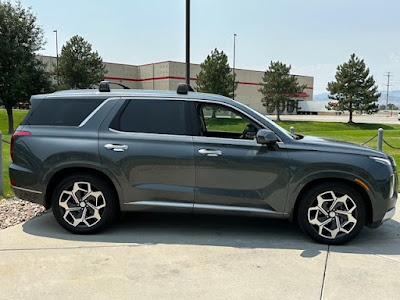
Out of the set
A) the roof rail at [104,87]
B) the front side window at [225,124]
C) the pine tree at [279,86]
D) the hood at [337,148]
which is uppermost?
the pine tree at [279,86]

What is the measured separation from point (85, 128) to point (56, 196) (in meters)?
0.92

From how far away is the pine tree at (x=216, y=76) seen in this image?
3947 cm

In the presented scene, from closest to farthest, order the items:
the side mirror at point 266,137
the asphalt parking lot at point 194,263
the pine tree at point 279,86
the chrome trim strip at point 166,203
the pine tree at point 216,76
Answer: the asphalt parking lot at point 194,263, the side mirror at point 266,137, the chrome trim strip at point 166,203, the pine tree at point 216,76, the pine tree at point 279,86

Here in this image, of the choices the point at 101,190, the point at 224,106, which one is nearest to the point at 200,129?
the point at 224,106

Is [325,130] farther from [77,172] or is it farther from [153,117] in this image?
[77,172]

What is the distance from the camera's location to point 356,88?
4372cm

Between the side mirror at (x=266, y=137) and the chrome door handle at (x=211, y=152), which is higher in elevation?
the side mirror at (x=266, y=137)

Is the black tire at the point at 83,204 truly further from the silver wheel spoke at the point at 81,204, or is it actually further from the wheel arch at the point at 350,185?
the wheel arch at the point at 350,185

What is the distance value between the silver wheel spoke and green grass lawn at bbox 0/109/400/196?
6.17 ft

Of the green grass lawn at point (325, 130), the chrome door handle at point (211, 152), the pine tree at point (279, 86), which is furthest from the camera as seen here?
the pine tree at point (279, 86)

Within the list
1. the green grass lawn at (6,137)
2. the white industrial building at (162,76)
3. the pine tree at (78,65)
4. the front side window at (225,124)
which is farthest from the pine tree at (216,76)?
the front side window at (225,124)

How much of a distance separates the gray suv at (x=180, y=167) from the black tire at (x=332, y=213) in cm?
1

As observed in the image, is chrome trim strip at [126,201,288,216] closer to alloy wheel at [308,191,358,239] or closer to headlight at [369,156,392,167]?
alloy wheel at [308,191,358,239]

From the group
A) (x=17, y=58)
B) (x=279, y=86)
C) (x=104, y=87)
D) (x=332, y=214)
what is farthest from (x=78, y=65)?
(x=332, y=214)
